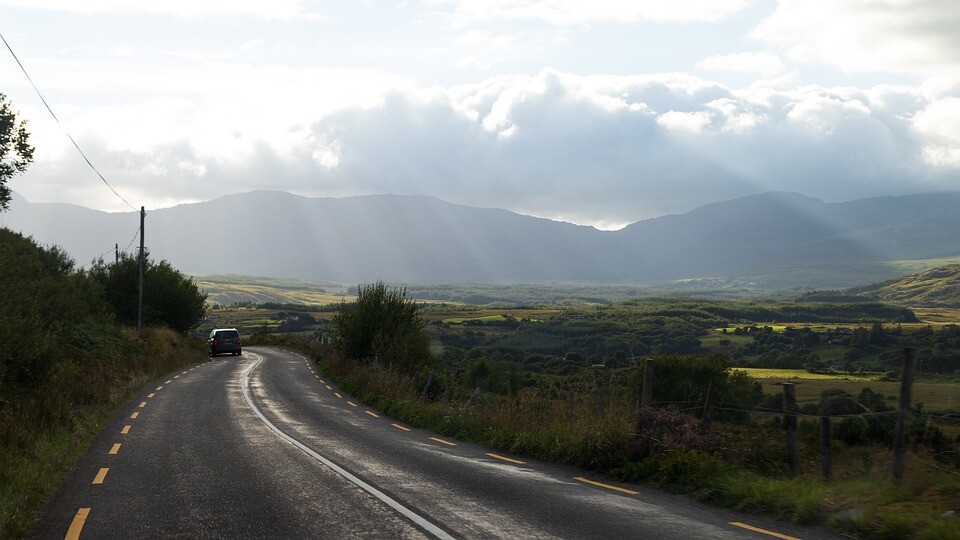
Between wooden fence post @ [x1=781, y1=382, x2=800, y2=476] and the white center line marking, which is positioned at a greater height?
wooden fence post @ [x1=781, y1=382, x2=800, y2=476]

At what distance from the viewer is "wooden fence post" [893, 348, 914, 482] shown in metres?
9.27

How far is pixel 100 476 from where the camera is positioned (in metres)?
11.3

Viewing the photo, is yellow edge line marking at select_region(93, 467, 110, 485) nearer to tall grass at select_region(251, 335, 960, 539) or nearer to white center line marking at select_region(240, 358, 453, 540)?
white center line marking at select_region(240, 358, 453, 540)

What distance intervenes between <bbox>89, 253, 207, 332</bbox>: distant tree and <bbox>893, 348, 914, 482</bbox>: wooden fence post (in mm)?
53941

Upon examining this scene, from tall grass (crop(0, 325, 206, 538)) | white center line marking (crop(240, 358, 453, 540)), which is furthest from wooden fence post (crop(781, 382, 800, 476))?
tall grass (crop(0, 325, 206, 538))

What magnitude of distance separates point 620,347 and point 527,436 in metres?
103

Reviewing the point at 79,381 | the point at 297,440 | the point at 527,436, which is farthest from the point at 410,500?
the point at 79,381

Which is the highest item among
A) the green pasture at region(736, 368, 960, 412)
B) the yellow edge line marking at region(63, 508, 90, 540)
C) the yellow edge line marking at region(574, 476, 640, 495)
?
the yellow edge line marking at region(63, 508, 90, 540)

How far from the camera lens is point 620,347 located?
115 meters

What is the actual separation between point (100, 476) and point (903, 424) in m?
11.5

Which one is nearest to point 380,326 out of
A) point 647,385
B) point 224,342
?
point 224,342

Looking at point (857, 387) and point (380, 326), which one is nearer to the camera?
point (380, 326)

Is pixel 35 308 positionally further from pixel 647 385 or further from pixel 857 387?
pixel 857 387

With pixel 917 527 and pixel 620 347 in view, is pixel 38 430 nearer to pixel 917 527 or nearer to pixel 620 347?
pixel 917 527
